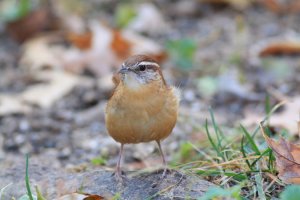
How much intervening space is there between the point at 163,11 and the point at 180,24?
0.50 metres

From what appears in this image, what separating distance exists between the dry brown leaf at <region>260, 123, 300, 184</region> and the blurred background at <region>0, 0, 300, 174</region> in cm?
141

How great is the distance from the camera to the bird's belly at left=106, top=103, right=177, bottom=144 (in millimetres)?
4359

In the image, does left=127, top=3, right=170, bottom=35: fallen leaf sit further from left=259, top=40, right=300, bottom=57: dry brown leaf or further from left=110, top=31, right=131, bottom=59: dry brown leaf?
left=259, top=40, right=300, bottom=57: dry brown leaf

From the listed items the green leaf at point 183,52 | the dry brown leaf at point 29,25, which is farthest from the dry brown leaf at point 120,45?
the dry brown leaf at point 29,25

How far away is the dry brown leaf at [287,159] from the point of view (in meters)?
3.98

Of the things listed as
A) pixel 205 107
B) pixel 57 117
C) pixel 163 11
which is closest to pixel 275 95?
pixel 205 107

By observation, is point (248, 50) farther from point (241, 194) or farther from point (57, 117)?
point (241, 194)

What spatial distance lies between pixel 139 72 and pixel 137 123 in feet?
1.46

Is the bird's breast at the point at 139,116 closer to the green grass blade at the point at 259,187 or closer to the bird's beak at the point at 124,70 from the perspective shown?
the bird's beak at the point at 124,70

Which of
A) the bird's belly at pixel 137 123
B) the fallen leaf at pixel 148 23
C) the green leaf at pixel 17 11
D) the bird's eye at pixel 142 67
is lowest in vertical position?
the bird's belly at pixel 137 123

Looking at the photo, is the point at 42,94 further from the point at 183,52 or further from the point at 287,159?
the point at 287,159

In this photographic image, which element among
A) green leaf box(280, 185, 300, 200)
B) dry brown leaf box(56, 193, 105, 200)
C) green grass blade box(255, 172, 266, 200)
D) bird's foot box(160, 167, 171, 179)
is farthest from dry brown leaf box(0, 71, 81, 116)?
green leaf box(280, 185, 300, 200)

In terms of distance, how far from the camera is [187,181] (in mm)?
4207

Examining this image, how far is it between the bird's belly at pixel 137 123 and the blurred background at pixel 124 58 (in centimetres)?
89
